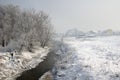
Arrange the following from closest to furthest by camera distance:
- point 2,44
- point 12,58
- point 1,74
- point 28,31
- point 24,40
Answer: point 1,74
point 12,58
point 24,40
point 28,31
point 2,44

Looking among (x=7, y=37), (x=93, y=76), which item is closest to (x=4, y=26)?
(x=7, y=37)

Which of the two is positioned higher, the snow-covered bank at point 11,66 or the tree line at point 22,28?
the tree line at point 22,28

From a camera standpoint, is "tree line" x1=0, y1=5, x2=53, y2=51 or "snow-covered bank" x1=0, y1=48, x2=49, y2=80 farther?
"tree line" x1=0, y1=5, x2=53, y2=51

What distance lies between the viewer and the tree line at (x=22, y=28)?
152 ft

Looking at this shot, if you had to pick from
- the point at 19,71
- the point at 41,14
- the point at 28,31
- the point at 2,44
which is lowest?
the point at 19,71

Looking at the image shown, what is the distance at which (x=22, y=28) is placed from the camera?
5038 cm

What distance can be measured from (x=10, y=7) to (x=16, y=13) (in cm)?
336

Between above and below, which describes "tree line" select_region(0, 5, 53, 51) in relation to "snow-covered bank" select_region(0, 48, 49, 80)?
above

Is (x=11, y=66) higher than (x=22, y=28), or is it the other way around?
(x=22, y=28)

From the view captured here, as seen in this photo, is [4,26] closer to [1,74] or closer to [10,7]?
[10,7]

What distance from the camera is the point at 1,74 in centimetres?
2820

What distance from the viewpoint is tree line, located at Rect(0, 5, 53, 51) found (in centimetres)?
4638

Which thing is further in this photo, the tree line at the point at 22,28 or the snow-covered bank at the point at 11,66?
the tree line at the point at 22,28

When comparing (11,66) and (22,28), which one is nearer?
(11,66)
